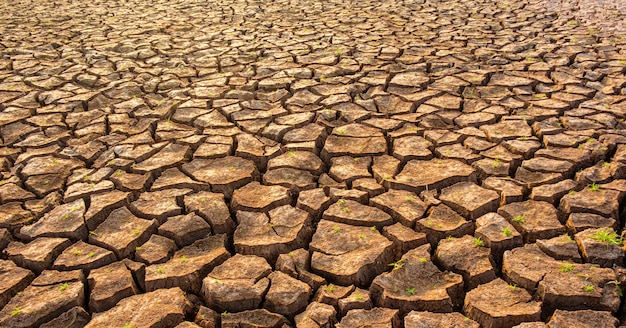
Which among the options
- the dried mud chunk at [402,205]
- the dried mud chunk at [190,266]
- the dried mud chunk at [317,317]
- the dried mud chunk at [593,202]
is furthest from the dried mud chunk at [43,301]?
the dried mud chunk at [593,202]

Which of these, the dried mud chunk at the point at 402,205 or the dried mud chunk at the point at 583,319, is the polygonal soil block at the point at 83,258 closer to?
the dried mud chunk at the point at 402,205

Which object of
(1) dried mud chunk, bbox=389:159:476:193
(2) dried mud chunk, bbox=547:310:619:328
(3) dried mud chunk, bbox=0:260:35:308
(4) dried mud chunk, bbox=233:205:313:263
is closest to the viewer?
(2) dried mud chunk, bbox=547:310:619:328

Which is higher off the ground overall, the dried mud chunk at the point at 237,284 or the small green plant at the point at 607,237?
the small green plant at the point at 607,237

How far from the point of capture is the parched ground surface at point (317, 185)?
1792 mm

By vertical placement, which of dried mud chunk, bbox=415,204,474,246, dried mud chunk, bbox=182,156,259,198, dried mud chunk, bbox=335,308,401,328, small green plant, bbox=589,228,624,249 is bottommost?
dried mud chunk, bbox=335,308,401,328

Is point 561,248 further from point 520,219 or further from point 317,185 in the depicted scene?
point 317,185

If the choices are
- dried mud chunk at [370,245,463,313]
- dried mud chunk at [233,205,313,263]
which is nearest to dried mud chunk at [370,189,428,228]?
dried mud chunk at [370,245,463,313]

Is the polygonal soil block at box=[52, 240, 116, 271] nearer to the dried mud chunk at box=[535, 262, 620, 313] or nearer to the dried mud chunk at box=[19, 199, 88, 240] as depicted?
the dried mud chunk at box=[19, 199, 88, 240]

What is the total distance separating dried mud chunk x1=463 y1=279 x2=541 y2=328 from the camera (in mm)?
1653

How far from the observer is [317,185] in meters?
2.52

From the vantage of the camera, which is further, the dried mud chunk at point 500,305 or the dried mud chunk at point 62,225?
the dried mud chunk at point 62,225

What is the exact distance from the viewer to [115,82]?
4.03 metres

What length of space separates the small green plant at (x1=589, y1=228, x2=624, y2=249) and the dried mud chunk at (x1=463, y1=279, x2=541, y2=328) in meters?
0.46

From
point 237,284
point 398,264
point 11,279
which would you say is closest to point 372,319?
point 398,264
